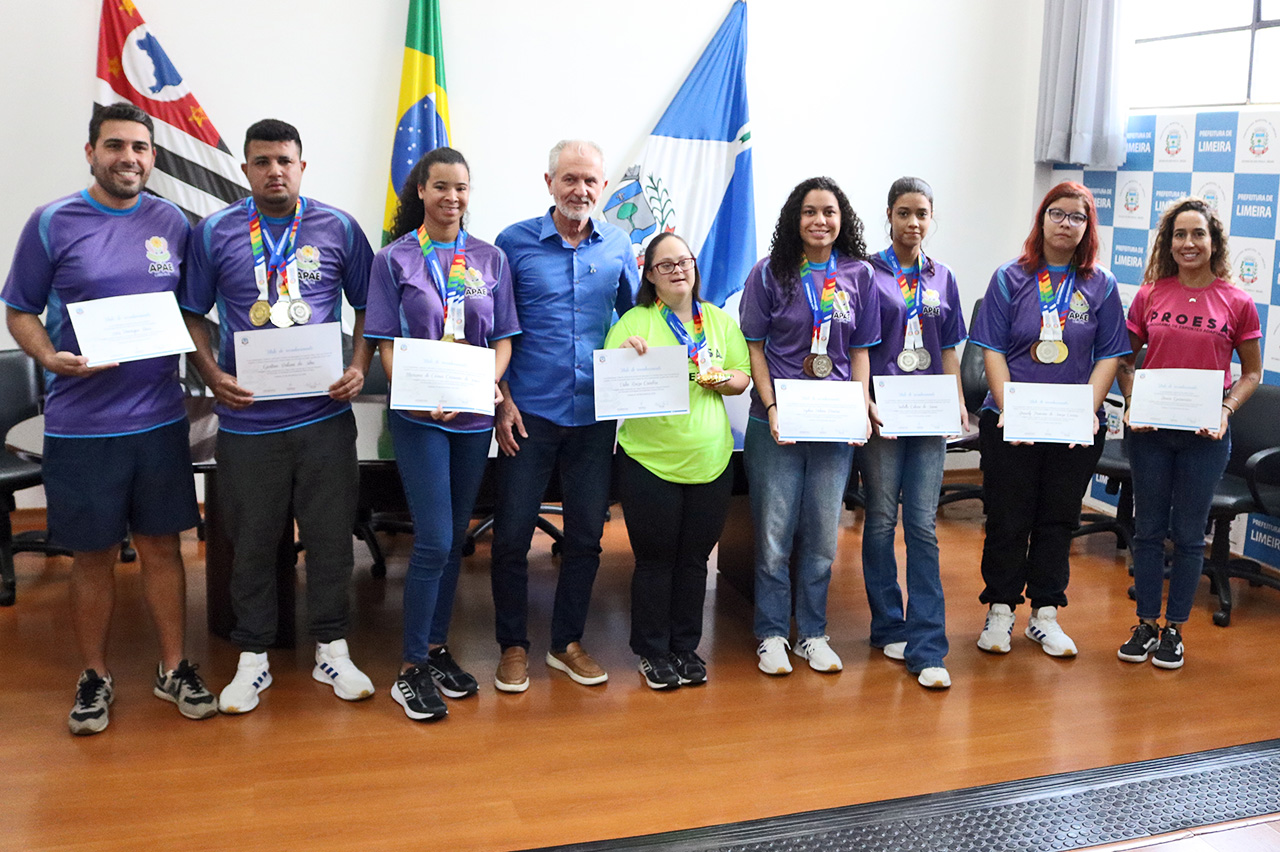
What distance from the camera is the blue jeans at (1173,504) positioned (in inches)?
140

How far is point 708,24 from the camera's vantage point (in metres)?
5.46

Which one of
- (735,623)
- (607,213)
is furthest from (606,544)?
(607,213)

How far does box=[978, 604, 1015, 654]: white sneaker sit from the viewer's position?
376 cm

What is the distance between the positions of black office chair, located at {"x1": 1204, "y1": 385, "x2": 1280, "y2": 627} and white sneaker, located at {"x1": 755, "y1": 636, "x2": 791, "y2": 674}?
5.71ft

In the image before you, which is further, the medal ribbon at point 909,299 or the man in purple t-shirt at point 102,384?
the medal ribbon at point 909,299

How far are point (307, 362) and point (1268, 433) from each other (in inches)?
148

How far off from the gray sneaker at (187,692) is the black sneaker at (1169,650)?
3.07m

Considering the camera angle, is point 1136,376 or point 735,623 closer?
point 1136,376

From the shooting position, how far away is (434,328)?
301 centimetres

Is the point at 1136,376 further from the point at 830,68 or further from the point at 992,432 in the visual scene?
the point at 830,68

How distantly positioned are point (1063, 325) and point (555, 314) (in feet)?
5.39

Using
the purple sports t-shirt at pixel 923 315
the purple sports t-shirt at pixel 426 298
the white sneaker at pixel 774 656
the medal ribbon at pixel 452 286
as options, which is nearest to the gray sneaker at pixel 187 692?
the purple sports t-shirt at pixel 426 298

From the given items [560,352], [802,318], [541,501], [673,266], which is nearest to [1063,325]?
[802,318]

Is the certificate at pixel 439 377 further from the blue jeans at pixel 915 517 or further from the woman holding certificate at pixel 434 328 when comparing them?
the blue jeans at pixel 915 517
